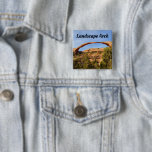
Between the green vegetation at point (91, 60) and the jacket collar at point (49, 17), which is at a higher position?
the jacket collar at point (49, 17)

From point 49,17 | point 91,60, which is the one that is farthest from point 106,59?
point 49,17

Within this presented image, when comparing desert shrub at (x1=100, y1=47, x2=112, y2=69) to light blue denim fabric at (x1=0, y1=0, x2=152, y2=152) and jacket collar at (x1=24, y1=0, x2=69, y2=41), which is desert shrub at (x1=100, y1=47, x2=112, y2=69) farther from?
jacket collar at (x1=24, y1=0, x2=69, y2=41)

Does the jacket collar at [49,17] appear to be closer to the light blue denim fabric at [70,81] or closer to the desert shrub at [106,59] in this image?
the light blue denim fabric at [70,81]

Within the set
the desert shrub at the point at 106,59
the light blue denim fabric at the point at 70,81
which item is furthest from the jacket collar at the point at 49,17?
the desert shrub at the point at 106,59

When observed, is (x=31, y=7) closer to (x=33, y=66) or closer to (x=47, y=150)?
(x=33, y=66)

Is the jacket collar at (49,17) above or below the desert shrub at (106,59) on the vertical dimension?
above

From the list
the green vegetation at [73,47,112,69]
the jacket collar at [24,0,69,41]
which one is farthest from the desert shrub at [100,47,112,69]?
the jacket collar at [24,0,69,41]
